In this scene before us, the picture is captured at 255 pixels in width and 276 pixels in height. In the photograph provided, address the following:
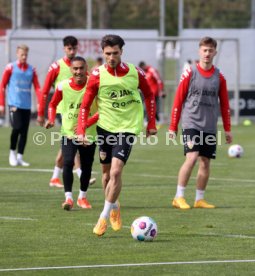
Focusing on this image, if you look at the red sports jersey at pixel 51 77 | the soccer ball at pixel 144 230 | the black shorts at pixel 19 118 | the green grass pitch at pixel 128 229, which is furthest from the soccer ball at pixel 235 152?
the soccer ball at pixel 144 230

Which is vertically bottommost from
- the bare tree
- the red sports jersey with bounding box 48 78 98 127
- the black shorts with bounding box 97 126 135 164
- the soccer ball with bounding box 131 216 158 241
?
the soccer ball with bounding box 131 216 158 241

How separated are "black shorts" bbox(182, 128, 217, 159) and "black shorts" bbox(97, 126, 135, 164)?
1969 mm

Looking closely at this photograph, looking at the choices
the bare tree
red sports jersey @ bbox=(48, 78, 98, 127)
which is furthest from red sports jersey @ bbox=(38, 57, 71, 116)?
the bare tree

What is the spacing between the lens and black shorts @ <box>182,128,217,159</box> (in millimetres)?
13586

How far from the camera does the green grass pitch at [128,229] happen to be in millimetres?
9422

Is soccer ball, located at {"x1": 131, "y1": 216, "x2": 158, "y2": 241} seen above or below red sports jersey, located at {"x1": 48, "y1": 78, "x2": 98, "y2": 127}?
below

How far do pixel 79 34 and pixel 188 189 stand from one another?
20847mm

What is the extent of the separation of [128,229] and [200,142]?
2339mm

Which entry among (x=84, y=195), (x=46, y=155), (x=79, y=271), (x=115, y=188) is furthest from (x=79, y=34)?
(x=79, y=271)

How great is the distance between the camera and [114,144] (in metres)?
11.6

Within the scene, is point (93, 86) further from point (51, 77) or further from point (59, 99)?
point (51, 77)

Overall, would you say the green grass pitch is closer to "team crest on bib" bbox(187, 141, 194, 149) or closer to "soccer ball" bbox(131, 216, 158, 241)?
"soccer ball" bbox(131, 216, 158, 241)

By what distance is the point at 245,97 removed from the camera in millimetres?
35250

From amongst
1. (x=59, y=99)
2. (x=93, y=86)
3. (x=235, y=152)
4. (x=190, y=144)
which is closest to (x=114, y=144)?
(x=93, y=86)
